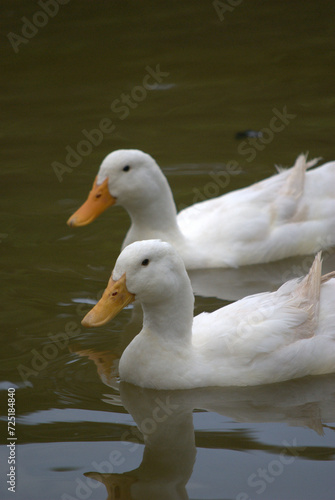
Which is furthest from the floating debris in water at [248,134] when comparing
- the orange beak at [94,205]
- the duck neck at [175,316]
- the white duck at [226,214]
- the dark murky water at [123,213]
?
the duck neck at [175,316]

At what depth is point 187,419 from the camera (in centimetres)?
550

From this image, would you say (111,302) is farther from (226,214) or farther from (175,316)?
(226,214)

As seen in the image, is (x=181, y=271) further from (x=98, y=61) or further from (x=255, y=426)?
(x=98, y=61)

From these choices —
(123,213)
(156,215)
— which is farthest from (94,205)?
(123,213)

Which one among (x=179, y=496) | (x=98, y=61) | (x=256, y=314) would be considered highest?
(x=98, y=61)

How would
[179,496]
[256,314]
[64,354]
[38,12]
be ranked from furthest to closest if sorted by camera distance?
1. [38,12]
2. [64,354]
3. [256,314]
4. [179,496]

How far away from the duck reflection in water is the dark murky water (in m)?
0.01

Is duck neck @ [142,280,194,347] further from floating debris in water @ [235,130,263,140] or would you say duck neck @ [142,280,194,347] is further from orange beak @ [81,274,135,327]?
floating debris in water @ [235,130,263,140]

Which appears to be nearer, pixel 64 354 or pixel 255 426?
pixel 255 426

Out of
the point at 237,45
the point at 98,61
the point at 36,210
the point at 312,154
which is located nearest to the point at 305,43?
the point at 237,45

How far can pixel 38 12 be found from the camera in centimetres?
1437

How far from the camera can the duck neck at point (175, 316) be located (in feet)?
18.7

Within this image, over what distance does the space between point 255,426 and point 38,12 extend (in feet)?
34.9

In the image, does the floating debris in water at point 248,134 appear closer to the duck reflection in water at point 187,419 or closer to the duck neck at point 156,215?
the duck neck at point 156,215
